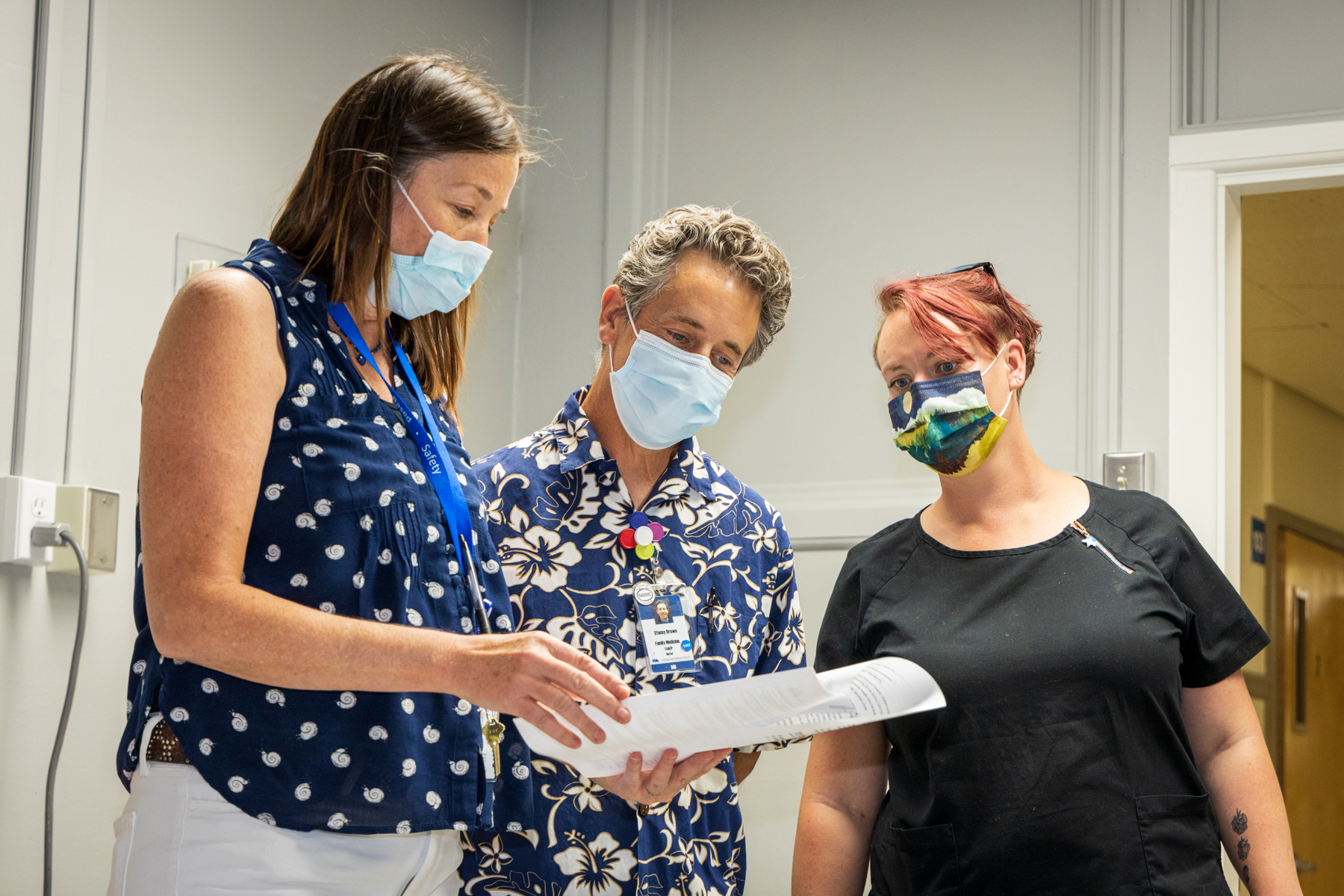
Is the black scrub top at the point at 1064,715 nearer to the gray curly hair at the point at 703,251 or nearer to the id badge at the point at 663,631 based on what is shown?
the id badge at the point at 663,631

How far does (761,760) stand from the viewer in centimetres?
291

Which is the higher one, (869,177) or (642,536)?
(869,177)

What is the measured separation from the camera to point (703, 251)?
6.15 ft

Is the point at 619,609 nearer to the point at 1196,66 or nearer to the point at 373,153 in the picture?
the point at 373,153

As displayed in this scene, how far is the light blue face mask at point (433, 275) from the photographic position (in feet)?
4.63

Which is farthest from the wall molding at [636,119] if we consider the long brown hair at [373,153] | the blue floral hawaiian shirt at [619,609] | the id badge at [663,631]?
the long brown hair at [373,153]

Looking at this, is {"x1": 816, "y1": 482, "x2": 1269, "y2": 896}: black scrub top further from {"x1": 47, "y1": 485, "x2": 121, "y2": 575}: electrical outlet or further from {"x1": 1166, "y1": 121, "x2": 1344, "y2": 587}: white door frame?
{"x1": 47, "y1": 485, "x2": 121, "y2": 575}: electrical outlet

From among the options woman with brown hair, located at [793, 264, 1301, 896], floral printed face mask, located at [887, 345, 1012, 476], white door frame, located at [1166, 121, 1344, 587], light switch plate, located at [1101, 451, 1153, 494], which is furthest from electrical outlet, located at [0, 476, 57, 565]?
white door frame, located at [1166, 121, 1344, 587]

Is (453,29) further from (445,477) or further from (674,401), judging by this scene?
(445,477)

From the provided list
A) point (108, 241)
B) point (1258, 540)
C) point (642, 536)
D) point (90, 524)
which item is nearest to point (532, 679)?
point (642, 536)

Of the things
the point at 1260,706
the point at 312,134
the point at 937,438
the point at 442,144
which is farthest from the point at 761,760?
the point at 1260,706

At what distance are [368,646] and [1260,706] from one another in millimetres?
5186

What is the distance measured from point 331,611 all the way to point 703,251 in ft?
2.90

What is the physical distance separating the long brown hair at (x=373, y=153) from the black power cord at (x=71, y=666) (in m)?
0.87
